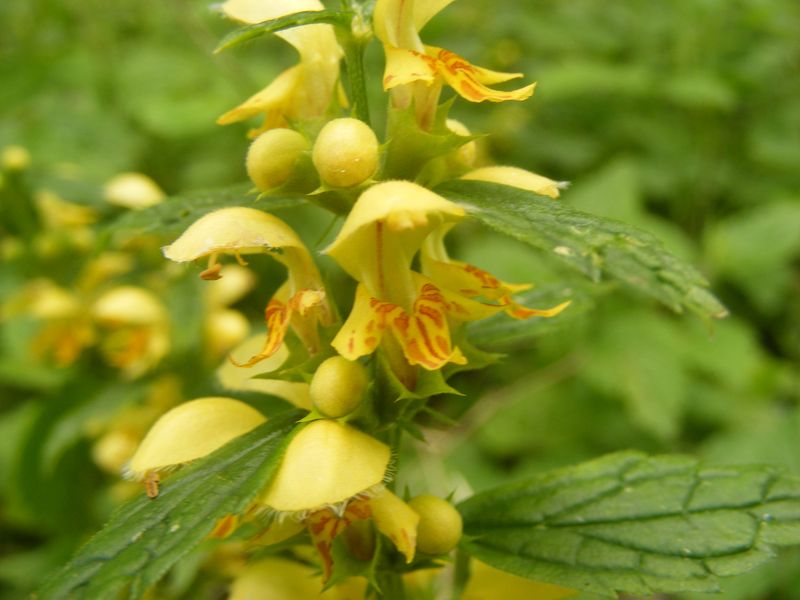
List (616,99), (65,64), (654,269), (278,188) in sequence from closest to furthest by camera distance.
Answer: (654,269)
(278,188)
(65,64)
(616,99)

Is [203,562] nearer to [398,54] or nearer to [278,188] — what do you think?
[278,188]

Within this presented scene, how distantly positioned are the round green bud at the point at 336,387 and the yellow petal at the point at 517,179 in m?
0.22

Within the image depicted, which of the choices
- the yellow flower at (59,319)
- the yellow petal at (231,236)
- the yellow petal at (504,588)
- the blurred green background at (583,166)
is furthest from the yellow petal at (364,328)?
the yellow flower at (59,319)

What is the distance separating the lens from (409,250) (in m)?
0.83

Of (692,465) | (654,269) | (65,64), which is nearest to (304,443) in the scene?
(654,269)

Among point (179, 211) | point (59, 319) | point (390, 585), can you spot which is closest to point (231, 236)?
point (179, 211)

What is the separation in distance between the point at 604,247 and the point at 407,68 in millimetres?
243

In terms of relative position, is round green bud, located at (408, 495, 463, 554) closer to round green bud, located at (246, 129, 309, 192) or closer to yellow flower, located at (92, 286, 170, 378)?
round green bud, located at (246, 129, 309, 192)

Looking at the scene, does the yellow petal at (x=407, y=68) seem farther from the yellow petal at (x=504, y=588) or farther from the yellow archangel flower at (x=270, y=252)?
the yellow petal at (x=504, y=588)

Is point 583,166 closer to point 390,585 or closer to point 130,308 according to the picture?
point 130,308

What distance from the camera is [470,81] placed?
2.55 feet

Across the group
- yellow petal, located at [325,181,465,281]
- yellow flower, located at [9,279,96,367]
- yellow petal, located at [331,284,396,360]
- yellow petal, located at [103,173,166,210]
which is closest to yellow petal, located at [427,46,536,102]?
yellow petal, located at [325,181,465,281]

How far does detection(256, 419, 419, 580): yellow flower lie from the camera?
0.71 metres

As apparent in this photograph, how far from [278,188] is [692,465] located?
531 mm
